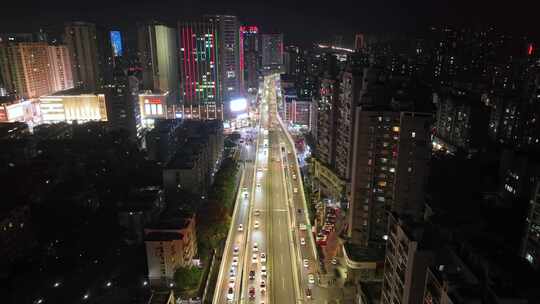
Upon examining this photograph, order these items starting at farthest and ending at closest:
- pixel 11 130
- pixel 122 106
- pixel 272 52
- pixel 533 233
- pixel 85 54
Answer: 1. pixel 272 52
2. pixel 85 54
3. pixel 122 106
4. pixel 11 130
5. pixel 533 233

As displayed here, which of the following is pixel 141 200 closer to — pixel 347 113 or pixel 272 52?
pixel 347 113

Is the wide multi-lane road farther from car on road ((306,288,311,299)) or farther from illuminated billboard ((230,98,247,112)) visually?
illuminated billboard ((230,98,247,112))

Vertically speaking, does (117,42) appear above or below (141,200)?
above

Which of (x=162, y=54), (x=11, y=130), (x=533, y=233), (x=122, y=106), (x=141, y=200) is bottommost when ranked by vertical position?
(x=141, y=200)

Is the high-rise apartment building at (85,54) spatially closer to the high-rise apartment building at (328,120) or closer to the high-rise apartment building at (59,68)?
the high-rise apartment building at (59,68)

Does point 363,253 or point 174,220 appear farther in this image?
point 174,220

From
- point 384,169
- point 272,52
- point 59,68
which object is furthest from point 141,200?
point 272,52
